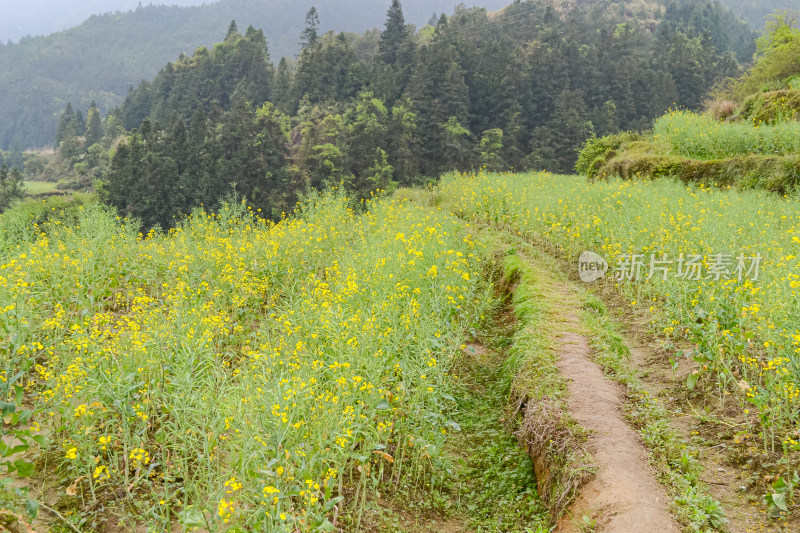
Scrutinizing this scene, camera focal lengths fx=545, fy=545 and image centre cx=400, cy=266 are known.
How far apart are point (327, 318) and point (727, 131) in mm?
11906

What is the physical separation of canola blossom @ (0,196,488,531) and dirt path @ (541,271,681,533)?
105cm

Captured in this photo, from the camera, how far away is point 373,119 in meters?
37.0

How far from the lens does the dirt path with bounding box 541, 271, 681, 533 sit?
3201mm

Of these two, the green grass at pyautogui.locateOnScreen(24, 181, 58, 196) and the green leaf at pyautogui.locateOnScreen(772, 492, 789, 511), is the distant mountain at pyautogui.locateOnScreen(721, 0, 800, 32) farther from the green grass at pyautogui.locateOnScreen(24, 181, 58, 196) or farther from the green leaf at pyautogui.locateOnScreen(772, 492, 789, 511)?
the green leaf at pyautogui.locateOnScreen(772, 492, 789, 511)

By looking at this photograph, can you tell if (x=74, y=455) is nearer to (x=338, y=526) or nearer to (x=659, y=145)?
(x=338, y=526)

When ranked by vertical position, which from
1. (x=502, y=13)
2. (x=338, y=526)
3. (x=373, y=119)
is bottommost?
(x=338, y=526)

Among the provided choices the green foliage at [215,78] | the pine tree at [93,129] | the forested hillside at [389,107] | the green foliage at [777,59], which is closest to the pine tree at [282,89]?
the forested hillside at [389,107]

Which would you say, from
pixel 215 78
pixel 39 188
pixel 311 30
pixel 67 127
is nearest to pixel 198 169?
pixel 215 78

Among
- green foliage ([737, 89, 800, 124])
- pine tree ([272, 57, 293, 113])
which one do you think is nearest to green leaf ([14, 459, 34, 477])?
green foliage ([737, 89, 800, 124])

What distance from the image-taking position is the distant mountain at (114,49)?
11256 centimetres

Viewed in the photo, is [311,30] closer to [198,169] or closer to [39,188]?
[198,169]

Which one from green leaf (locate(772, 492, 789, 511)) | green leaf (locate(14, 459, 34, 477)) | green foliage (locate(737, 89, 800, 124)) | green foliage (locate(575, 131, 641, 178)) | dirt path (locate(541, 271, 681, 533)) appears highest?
green foliage (locate(737, 89, 800, 124))

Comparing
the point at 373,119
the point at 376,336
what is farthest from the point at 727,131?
the point at 373,119

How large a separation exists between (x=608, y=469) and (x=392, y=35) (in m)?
51.4
